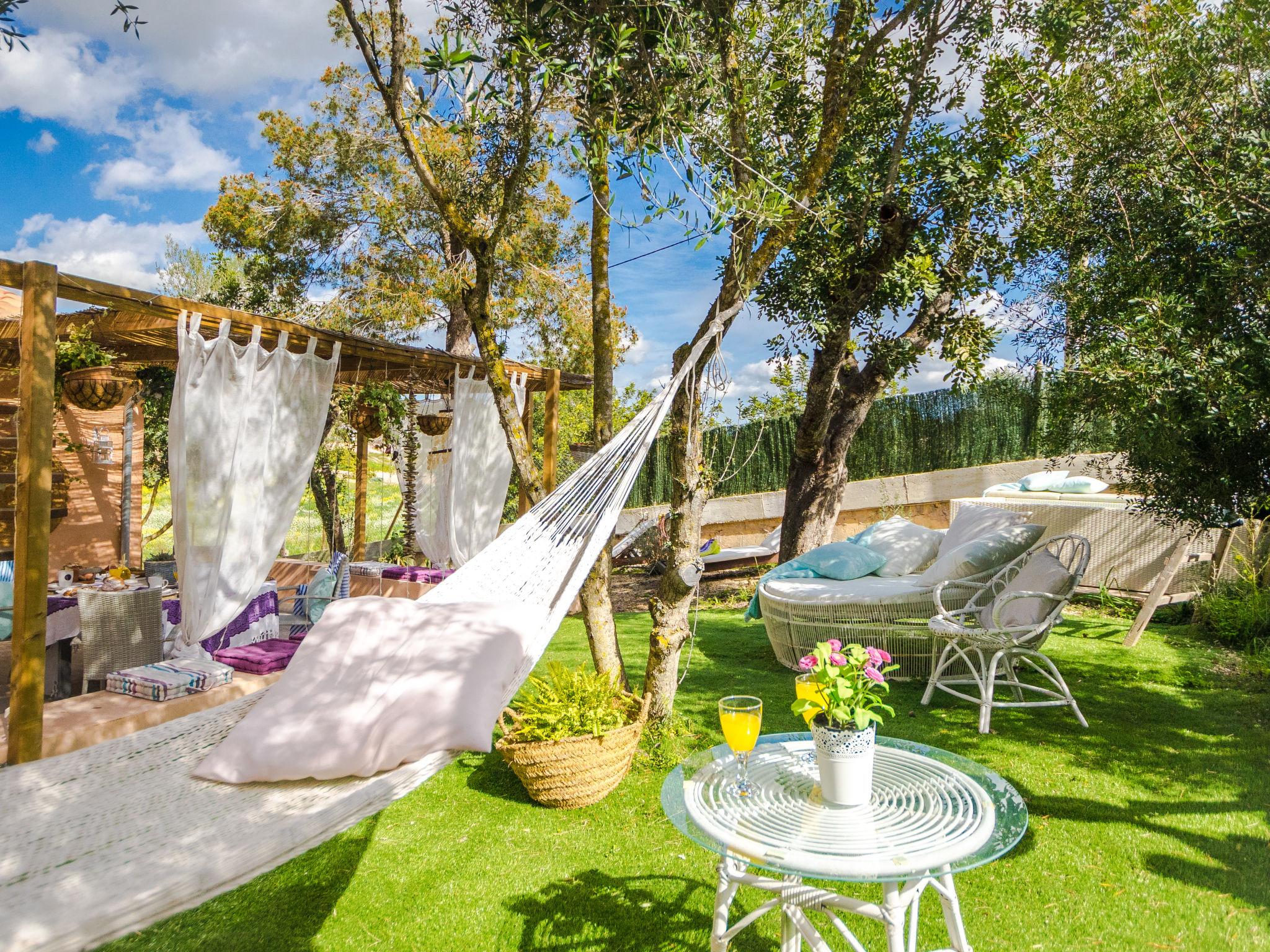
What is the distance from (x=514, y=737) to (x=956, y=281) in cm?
393

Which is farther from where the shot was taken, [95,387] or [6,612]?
[95,387]

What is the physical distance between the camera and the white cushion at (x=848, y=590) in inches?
160

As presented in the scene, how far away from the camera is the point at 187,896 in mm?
1175

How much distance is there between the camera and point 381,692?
6.29 feet

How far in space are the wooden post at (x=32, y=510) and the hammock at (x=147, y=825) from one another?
1.26 m

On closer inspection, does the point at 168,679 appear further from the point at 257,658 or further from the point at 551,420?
the point at 551,420

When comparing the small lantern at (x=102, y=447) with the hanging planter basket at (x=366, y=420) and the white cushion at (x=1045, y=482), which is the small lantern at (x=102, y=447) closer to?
the hanging planter basket at (x=366, y=420)

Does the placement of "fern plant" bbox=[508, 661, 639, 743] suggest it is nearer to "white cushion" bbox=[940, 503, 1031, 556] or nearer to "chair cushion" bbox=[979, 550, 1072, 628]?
"chair cushion" bbox=[979, 550, 1072, 628]

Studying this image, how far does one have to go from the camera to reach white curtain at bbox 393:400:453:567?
618 centimetres

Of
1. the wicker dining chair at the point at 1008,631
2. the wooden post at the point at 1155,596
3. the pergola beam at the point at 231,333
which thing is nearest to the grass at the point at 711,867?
the wicker dining chair at the point at 1008,631

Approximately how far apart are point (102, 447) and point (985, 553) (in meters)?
6.54

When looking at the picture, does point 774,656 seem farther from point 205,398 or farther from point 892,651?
point 205,398

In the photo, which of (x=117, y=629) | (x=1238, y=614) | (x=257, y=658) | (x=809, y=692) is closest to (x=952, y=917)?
(x=809, y=692)

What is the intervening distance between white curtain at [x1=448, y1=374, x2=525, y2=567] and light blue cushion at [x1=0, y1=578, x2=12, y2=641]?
2620mm
